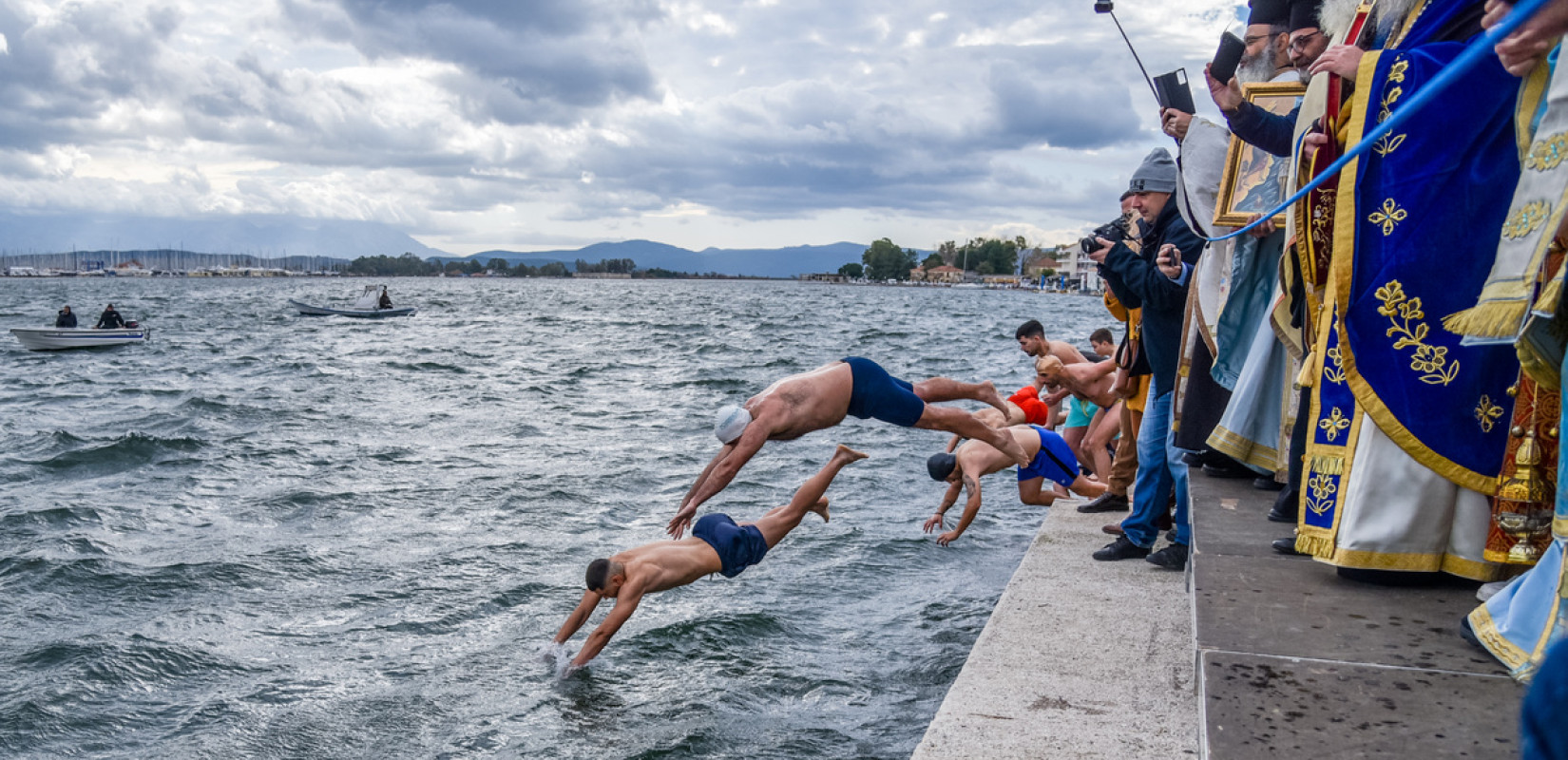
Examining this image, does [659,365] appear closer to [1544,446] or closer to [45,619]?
[45,619]

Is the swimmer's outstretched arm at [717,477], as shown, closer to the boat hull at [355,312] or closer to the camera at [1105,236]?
the camera at [1105,236]

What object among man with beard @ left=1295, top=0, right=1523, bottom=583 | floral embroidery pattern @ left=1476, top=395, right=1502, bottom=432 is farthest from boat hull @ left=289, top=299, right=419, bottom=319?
floral embroidery pattern @ left=1476, top=395, right=1502, bottom=432

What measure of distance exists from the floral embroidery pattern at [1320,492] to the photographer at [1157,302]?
2384 millimetres

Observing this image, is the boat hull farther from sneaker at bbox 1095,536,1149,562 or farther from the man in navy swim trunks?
sneaker at bbox 1095,536,1149,562

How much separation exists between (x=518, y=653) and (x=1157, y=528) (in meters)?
5.37

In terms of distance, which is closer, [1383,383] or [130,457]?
[1383,383]

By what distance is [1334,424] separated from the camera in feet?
12.3

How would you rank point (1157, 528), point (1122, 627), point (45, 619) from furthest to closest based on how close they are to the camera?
point (45, 619) → point (1157, 528) → point (1122, 627)

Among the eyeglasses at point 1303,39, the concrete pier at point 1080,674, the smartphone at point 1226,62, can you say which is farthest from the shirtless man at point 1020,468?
the eyeglasses at point 1303,39

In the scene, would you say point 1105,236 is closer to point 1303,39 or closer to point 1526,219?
point 1303,39

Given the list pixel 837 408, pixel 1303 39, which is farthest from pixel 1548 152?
pixel 837 408

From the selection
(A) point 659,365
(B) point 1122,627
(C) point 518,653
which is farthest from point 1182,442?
(A) point 659,365

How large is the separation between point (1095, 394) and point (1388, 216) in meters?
7.46

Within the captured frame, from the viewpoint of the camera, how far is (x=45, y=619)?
11.2m
